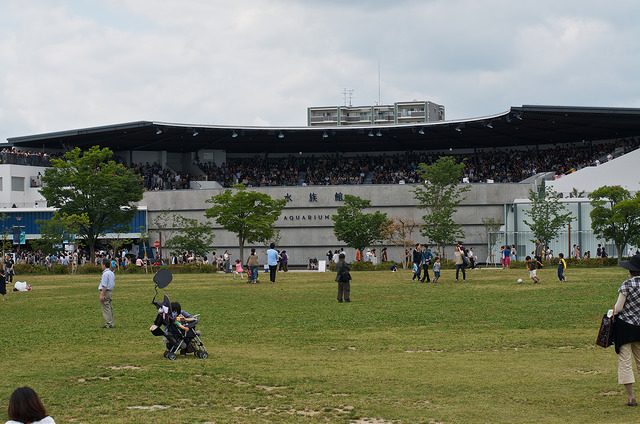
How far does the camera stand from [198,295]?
28797 mm

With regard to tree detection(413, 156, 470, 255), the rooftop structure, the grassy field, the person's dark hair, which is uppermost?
the rooftop structure

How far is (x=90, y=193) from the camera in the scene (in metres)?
56.2

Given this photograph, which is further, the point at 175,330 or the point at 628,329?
the point at 175,330

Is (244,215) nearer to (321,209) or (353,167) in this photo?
(321,209)

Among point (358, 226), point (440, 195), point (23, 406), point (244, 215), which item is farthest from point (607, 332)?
point (440, 195)

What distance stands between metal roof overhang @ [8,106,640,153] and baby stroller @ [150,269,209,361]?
149ft

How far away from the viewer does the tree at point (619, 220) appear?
4331 centimetres

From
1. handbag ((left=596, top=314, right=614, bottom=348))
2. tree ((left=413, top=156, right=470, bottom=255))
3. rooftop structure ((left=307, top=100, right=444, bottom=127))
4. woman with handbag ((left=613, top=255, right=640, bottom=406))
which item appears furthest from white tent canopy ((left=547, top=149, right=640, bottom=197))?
rooftop structure ((left=307, top=100, right=444, bottom=127))

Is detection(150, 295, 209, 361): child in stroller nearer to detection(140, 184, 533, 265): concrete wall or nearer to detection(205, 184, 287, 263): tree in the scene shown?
detection(205, 184, 287, 263): tree

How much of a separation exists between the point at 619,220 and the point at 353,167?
108 ft

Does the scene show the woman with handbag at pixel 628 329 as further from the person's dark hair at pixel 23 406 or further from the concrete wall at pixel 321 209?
the concrete wall at pixel 321 209

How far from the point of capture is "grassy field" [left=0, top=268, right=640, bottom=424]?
31.5 feet

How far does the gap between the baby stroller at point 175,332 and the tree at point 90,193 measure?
42.8 metres

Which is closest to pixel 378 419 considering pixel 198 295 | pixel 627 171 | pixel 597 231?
pixel 198 295
